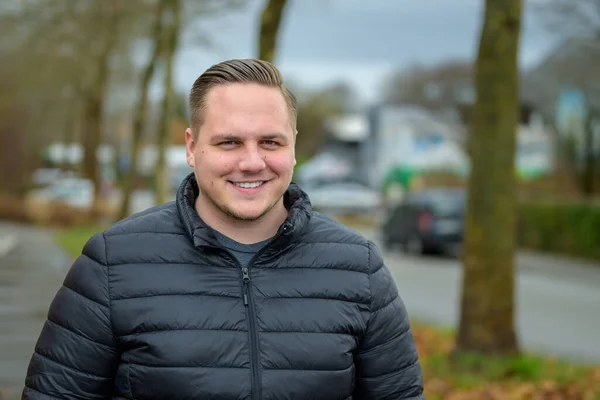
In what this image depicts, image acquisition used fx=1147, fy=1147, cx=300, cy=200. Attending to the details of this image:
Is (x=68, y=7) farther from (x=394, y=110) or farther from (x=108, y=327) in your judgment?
(x=394, y=110)

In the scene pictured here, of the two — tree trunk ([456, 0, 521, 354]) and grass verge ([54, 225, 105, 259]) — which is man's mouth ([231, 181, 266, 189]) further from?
grass verge ([54, 225, 105, 259])

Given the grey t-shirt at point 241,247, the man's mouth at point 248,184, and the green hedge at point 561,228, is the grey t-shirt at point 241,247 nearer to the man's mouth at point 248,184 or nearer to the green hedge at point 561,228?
the man's mouth at point 248,184

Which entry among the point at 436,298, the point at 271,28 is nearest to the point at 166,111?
the point at 436,298

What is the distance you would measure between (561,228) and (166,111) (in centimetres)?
942

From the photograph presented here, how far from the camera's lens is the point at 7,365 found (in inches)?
369

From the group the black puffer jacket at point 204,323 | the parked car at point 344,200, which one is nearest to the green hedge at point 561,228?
the parked car at point 344,200

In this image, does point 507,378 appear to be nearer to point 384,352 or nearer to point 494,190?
point 494,190

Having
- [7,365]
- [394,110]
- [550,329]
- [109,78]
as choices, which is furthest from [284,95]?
[394,110]

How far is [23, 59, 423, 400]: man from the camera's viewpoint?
9.02ft

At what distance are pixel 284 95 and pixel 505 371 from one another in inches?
230

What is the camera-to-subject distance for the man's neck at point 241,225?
289 centimetres

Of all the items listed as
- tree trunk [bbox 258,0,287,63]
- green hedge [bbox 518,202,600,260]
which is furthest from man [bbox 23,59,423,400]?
green hedge [bbox 518,202,600,260]

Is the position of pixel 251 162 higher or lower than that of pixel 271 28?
lower

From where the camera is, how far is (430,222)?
88.2 ft
